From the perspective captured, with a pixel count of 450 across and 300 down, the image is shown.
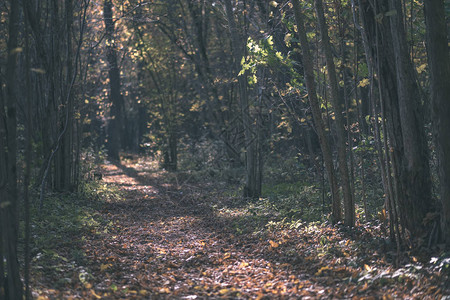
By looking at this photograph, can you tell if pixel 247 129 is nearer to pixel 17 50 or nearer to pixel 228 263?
pixel 228 263

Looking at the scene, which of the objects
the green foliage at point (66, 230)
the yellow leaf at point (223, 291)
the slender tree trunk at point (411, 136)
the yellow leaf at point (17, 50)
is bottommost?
the yellow leaf at point (223, 291)

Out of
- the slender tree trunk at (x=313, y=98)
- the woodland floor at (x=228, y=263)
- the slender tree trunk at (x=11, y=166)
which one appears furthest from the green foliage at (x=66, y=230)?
the slender tree trunk at (x=313, y=98)

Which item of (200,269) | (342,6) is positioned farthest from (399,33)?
(200,269)

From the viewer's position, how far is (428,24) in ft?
17.7

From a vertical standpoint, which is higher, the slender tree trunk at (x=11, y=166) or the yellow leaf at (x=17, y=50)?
the yellow leaf at (x=17, y=50)

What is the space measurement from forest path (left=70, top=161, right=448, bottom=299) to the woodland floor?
0.05 feet

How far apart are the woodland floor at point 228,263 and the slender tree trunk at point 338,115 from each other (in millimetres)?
354

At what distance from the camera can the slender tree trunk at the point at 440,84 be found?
531cm

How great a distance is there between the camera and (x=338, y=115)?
7.30 metres

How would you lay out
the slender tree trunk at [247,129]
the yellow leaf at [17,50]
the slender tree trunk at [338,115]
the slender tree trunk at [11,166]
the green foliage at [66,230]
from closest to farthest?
the yellow leaf at [17,50] < the slender tree trunk at [11,166] < the green foliage at [66,230] < the slender tree trunk at [338,115] < the slender tree trunk at [247,129]

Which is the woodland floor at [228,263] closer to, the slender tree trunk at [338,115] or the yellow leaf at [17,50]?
the slender tree trunk at [338,115]

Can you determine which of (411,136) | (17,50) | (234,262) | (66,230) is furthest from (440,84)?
(66,230)

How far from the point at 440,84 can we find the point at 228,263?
3826mm

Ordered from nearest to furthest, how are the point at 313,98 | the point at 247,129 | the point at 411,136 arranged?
the point at 411,136, the point at 313,98, the point at 247,129
